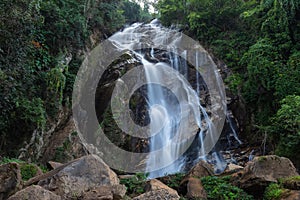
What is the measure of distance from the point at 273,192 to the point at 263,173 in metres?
0.55

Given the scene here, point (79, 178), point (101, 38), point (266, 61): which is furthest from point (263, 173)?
point (101, 38)

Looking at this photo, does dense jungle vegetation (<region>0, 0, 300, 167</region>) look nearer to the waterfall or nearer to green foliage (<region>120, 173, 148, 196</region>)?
the waterfall

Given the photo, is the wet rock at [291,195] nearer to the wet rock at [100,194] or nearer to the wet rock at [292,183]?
the wet rock at [292,183]

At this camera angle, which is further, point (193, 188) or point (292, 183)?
point (193, 188)

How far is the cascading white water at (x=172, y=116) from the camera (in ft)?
32.7

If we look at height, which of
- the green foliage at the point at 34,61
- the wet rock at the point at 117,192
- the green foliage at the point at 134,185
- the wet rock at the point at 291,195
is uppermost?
the green foliage at the point at 34,61

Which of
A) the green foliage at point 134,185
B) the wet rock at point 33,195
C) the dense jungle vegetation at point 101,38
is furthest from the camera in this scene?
the dense jungle vegetation at point 101,38

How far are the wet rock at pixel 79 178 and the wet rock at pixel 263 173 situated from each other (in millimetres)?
2930

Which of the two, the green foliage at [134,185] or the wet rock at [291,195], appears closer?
the wet rock at [291,195]

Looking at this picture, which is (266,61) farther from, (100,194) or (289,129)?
(100,194)

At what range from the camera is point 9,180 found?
4391mm

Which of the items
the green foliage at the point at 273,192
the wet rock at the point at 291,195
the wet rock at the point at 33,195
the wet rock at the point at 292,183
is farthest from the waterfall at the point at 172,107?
the wet rock at the point at 33,195

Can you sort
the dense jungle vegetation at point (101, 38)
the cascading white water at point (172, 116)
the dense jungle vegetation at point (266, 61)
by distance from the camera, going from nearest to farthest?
the dense jungle vegetation at point (101, 38) → the dense jungle vegetation at point (266, 61) → the cascading white water at point (172, 116)

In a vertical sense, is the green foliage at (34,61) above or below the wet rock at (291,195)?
above
